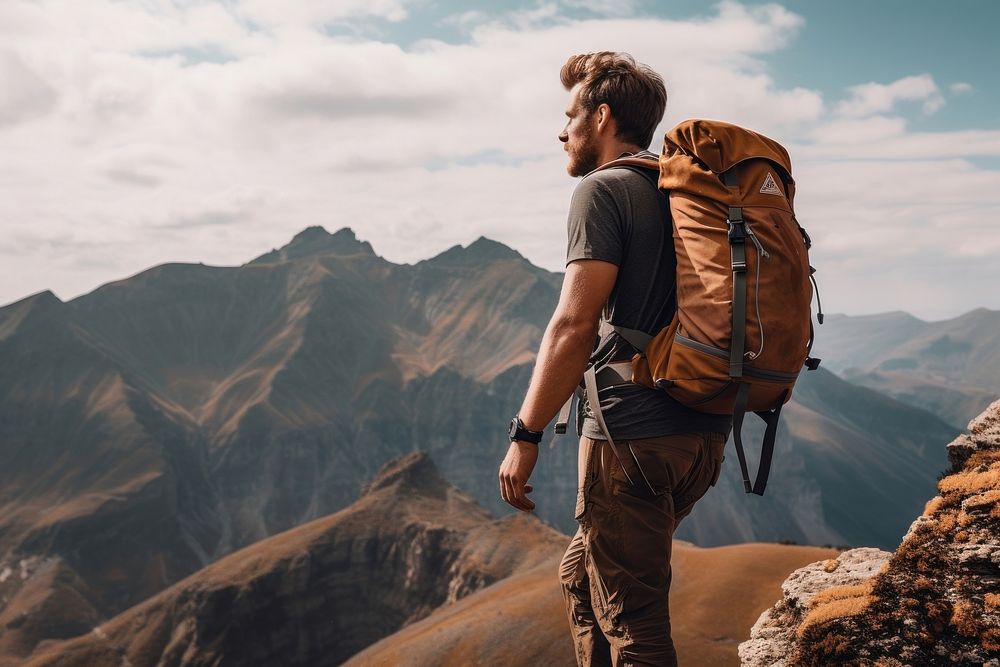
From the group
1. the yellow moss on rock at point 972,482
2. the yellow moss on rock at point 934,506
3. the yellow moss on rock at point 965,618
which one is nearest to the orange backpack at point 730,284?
the yellow moss on rock at point 965,618

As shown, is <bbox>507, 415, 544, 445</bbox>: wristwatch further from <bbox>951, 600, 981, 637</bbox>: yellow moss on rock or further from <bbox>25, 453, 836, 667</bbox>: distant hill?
<bbox>25, 453, 836, 667</bbox>: distant hill

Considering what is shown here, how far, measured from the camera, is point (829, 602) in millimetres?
6035

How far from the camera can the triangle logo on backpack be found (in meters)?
4.05

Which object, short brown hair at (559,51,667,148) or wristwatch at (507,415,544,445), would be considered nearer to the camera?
wristwatch at (507,415,544,445)

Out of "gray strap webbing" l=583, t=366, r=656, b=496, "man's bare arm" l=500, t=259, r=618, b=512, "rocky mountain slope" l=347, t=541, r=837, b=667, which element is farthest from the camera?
"rocky mountain slope" l=347, t=541, r=837, b=667

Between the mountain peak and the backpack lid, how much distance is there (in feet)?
295

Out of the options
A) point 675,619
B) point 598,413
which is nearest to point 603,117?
point 598,413

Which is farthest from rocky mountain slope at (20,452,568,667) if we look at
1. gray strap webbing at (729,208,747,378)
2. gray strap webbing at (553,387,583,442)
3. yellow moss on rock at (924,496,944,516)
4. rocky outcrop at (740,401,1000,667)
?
gray strap webbing at (729,208,747,378)

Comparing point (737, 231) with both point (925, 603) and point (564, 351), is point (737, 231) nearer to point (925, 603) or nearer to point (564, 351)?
point (564, 351)

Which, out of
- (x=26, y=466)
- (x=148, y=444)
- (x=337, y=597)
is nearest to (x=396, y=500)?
(x=337, y=597)

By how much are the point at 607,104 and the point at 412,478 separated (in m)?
91.8

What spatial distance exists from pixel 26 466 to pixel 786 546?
177434 millimetres

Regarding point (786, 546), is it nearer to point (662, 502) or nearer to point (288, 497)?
point (662, 502)

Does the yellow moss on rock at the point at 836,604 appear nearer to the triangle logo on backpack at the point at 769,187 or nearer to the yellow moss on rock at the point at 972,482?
the yellow moss on rock at the point at 972,482
